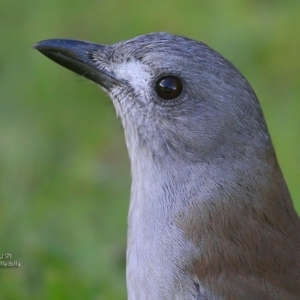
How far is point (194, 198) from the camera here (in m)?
4.27

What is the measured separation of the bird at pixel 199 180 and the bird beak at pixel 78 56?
0.70ft

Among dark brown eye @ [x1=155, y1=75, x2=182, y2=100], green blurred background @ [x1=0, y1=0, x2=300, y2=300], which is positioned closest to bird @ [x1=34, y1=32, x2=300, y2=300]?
dark brown eye @ [x1=155, y1=75, x2=182, y2=100]

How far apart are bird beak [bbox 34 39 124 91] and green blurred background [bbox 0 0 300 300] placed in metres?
0.22

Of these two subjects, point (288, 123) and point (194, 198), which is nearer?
point (194, 198)

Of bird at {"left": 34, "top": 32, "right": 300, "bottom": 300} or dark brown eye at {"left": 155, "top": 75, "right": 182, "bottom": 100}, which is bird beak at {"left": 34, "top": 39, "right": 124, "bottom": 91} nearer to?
bird at {"left": 34, "top": 32, "right": 300, "bottom": 300}

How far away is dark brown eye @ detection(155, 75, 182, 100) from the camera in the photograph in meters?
4.29


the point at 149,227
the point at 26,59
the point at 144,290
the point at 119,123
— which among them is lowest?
the point at 144,290

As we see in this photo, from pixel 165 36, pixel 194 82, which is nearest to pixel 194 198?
pixel 194 82

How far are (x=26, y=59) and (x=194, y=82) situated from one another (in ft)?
11.6

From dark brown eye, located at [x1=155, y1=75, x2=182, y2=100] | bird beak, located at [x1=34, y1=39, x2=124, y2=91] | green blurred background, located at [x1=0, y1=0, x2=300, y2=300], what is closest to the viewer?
dark brown eye, located at [x1=155, y1=75, x2=182, y2=100]

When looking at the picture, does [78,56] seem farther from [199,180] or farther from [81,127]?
[81,127]

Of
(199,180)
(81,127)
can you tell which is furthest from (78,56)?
(81,127)

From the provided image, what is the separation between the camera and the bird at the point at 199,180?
4148 millimetres

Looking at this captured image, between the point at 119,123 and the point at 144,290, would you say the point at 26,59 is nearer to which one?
the point at 119,123
